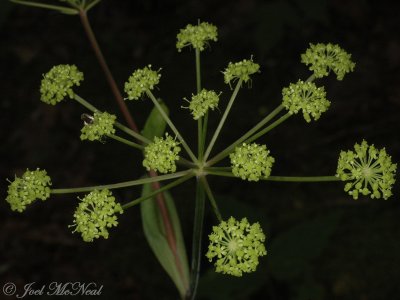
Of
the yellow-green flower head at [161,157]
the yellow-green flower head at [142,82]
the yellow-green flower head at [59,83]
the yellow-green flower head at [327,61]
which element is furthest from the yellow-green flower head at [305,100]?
the yellow-green flower head at [59,83]

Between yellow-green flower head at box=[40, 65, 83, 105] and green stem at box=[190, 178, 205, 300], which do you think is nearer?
green stem at box=[190, 178, 205, 300]

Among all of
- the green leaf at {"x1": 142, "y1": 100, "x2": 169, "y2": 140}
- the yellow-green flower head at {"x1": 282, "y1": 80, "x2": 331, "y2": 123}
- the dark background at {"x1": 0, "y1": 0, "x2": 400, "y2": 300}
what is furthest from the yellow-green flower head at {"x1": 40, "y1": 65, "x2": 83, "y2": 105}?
the yellow-green flower head at {"x1": 282, "y1": 80, "x2": 331, "y2": 123}

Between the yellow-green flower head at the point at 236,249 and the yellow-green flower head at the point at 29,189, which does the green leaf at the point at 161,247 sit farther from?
the yellow-green flower head at the point at 236,249

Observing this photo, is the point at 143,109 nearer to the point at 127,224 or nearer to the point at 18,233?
the point at 127,224

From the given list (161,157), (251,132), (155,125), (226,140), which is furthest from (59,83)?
(226,140)

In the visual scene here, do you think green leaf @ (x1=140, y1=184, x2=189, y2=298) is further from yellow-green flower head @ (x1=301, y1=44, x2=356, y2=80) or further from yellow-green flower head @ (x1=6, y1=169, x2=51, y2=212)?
yellow-green flower head @ (x1=301, y1=44, x2=356, y2=80)

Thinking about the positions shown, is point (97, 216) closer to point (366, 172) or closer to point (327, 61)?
point (366, 172)

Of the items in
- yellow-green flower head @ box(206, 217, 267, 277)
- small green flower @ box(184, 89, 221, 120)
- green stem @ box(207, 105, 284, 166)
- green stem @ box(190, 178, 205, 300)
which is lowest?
yellow-green flower head @ box(206, 217, 267, 277)
